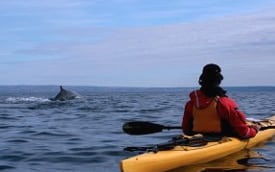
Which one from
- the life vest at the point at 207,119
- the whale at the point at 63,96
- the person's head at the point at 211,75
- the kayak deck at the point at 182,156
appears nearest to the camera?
the kayak deck at the point at 182,156

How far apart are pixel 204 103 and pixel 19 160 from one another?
4.32m

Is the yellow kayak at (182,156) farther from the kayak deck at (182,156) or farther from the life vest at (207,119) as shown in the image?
the life vest at (207,119)

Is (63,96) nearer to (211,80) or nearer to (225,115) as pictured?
(225,115)

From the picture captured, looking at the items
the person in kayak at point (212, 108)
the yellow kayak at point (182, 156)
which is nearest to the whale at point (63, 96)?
the yellow kayak at point (182, 156)

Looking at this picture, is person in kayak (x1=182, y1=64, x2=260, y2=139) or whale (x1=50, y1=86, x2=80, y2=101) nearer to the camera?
person in kayak (x1=182, y1=64, x2=260, y2=139)

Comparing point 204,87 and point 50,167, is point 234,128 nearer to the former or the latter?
point 204,87

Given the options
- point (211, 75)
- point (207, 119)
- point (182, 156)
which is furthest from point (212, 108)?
point (182, 156)

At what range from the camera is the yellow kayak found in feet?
30.6

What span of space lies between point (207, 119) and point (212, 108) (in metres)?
0.28

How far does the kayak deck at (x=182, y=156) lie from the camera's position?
30.6ft

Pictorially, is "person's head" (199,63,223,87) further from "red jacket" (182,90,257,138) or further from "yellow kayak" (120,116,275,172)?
"yellow kayak" (120,116,275,172)

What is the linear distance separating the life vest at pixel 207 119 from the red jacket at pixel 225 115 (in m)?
0.07

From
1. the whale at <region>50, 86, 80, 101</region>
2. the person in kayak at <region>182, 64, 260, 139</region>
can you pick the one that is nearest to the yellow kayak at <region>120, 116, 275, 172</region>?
the person in kayak at <region>182, 64, 260, 139</region>

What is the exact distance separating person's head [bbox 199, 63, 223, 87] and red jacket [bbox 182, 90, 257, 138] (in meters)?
0.28
